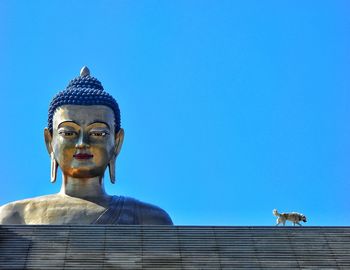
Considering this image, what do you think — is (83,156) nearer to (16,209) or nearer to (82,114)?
(82,114)

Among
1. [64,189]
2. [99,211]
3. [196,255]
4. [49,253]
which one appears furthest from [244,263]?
[64,189]

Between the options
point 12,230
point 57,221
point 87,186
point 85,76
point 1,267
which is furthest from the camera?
point 85,76

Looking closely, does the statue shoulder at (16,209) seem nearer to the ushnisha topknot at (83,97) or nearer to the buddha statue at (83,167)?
the buddha statue at (83,167)

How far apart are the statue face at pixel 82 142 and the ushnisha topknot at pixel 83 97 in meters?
0.22

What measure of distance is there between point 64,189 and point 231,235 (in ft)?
16.2

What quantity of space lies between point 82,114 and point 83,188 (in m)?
1.43

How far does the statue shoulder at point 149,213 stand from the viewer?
14.4 metres

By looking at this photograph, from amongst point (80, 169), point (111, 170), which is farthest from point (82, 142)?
point (111, 170)

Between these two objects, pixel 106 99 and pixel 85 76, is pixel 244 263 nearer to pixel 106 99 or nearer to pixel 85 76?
pixel 106 99

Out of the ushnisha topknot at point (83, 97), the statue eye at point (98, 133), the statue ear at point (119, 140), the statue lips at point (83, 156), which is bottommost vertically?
the statue lips at point (83, 156)

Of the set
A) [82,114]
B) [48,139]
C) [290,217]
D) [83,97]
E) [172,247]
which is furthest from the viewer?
[48,139]

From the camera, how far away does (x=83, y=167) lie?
14.7 metres

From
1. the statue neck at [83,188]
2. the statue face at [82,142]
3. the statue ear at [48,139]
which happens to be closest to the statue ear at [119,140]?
the statue face at [82,142]

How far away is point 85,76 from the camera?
16531 millimetres
